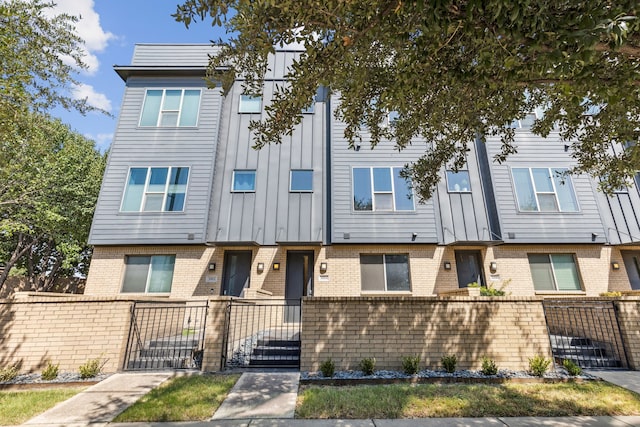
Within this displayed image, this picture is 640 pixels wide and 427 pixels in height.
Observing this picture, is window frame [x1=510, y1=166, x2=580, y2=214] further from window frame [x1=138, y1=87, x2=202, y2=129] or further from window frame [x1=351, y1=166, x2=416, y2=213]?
window frame [x1=138, y1=87, x2=202, y2=129]

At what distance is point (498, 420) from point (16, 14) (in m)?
10.1

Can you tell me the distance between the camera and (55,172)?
14.2m

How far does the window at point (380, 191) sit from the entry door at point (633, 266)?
788cm

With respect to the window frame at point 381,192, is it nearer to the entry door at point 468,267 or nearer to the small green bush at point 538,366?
the entry door at point 468,267

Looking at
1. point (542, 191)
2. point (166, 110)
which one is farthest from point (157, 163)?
point (542, 191)

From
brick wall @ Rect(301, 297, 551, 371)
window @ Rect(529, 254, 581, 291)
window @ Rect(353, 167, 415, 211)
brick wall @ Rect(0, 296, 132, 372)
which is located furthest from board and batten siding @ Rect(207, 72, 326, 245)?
window @ Rect(529, 254, 581, 291)

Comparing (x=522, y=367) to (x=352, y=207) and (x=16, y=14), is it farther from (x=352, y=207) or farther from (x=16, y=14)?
(x=16, y=14)

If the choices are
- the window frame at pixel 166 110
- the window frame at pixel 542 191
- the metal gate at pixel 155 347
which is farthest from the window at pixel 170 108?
the window frame at pixel 542 191

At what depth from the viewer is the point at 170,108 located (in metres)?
12.4

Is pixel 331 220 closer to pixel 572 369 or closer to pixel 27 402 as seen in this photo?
pixel 572 369

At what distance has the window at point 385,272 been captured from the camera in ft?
34.2

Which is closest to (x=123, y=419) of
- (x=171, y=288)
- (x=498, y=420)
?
(x=498, y=420)

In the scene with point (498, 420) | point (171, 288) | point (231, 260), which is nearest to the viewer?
point (498, 420)

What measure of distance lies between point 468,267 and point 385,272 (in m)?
3.09
